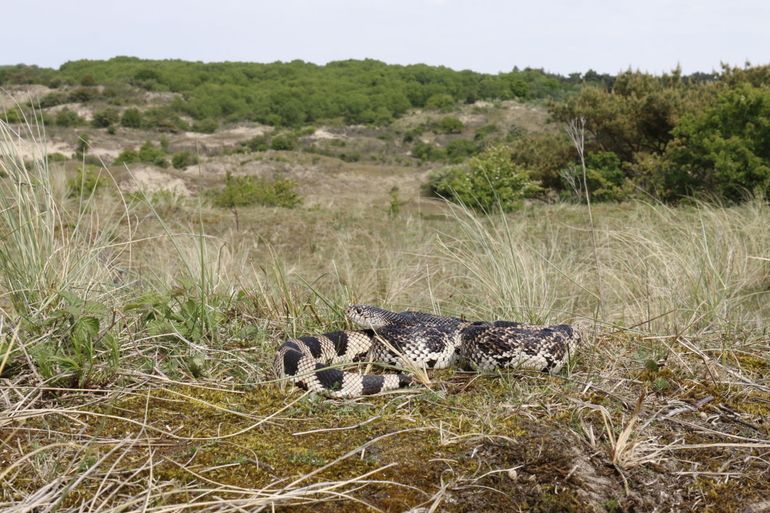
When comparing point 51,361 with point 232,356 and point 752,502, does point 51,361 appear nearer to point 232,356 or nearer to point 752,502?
point 232,356

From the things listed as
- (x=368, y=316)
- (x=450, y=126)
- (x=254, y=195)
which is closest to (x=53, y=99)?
(x=450, y=126)

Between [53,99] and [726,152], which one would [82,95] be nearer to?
[53,99]

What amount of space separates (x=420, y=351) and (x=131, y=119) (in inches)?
2821

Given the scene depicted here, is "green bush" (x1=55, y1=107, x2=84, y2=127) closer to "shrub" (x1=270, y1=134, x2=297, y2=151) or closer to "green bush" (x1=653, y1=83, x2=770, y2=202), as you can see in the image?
"shrub" (x1=270, y1=134, x2=297, y2=151)

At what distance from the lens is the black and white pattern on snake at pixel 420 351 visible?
10.8 ft

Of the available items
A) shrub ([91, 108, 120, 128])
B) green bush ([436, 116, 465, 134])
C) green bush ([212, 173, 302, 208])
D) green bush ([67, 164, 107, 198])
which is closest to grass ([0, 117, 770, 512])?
green bush ([67, 164, 107, 198])

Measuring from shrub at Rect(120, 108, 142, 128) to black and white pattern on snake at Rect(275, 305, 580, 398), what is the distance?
2779 inches

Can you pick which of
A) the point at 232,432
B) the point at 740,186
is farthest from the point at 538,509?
the point at 740,186

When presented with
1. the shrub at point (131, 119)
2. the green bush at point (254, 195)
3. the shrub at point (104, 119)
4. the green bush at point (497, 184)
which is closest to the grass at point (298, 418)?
the green bush at point (497, 184)

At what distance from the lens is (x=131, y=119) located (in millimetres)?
69625

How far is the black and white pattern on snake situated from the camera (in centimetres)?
329

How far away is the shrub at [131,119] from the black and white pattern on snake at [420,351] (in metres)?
70.6

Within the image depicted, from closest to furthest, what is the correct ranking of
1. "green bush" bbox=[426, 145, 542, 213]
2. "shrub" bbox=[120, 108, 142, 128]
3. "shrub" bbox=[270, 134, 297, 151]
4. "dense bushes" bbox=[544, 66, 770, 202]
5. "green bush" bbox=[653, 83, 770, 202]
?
"green bush" bbox=[653, 83, 770, 202] < "dense bushes" bbox=[544, 66, 770, 202] < "green bush" bbox=[426, 145, 542, 213] < "shrub" bbox=[270, 134, 297, 151] < "shrub" bbox=[120, 108, 142, 128]

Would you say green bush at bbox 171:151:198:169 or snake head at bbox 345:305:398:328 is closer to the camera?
snake head at bbox 345:305:398:328
